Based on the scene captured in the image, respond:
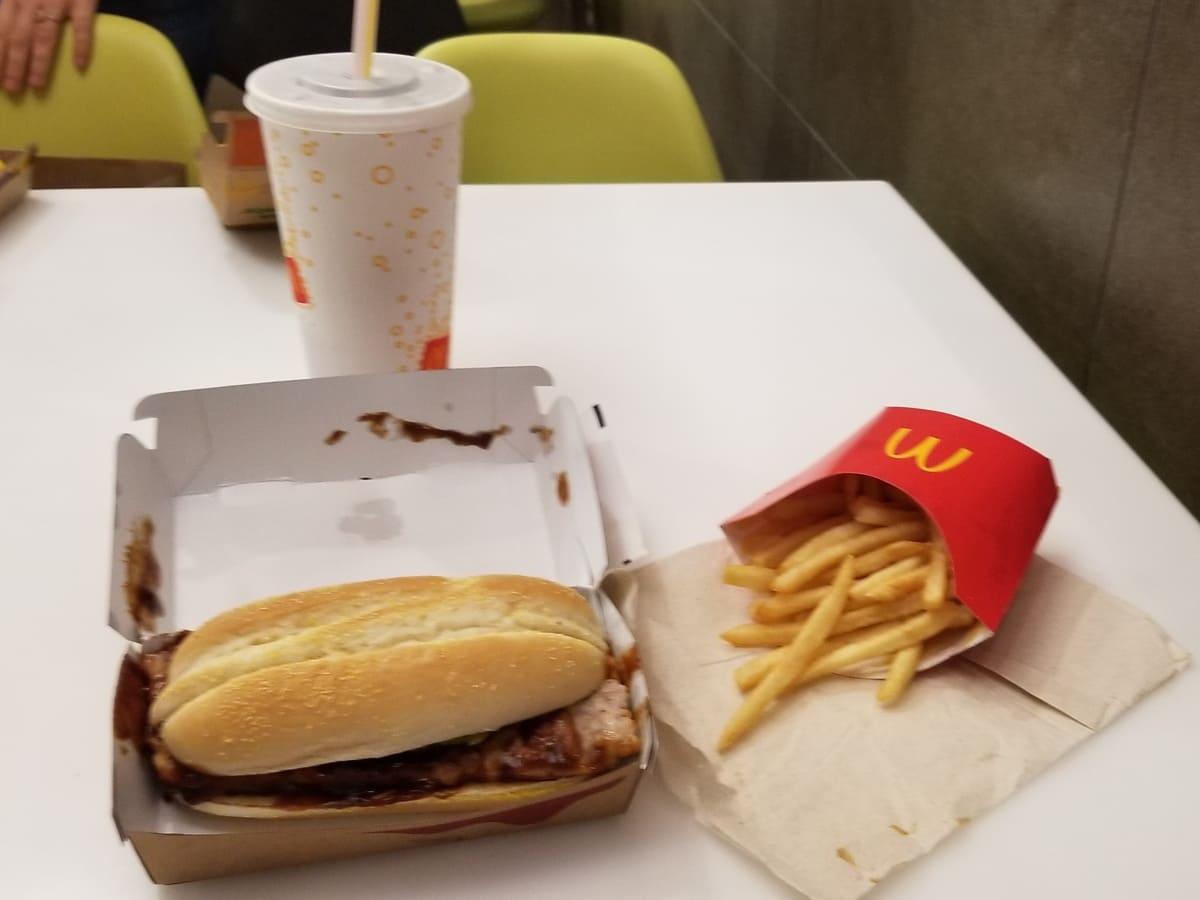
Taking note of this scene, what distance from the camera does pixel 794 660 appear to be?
641 mm

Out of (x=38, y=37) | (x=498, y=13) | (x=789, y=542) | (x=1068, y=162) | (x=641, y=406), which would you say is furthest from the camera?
(x=498, y=13)

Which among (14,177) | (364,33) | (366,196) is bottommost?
(14,177)

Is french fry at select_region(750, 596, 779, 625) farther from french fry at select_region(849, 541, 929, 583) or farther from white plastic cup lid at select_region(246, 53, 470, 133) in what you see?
white plastic cup lid at select_region(246, 53, 470, 133)

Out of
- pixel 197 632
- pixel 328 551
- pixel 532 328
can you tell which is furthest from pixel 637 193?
pixel 197 632

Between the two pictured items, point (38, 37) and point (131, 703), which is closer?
point (131, 703)

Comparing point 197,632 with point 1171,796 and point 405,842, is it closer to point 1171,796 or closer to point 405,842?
point 405,842

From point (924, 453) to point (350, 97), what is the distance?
495mm

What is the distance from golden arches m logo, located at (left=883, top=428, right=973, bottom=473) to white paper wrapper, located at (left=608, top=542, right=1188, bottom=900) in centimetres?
11

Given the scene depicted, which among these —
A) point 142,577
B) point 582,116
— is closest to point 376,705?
point 142,577

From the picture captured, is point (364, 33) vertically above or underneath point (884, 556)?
above

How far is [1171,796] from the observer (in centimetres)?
62

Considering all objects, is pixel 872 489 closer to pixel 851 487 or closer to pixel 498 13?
pixel 851 487

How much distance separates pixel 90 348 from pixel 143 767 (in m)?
0.63

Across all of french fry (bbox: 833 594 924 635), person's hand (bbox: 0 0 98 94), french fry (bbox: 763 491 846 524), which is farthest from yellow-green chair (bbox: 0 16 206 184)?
french fry (bbox: 833 594 924 635)
